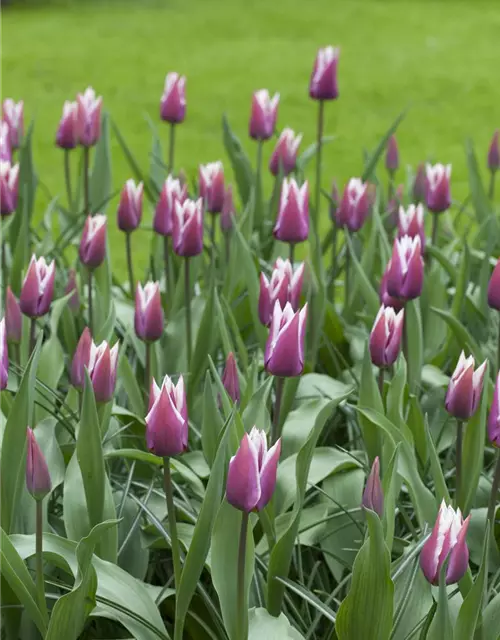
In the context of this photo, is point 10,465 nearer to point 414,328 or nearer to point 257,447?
point 257,447

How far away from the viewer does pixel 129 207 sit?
2.27m

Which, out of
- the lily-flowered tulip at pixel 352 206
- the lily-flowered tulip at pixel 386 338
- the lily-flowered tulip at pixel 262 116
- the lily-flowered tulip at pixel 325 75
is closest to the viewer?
the lily-flowered tulip at pixel 386 338

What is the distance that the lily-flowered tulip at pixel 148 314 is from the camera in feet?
5.94

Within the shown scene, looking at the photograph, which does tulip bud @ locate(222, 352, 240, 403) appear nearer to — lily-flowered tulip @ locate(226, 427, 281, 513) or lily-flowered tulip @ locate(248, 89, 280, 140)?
lily-flowered tulip @ locate(226, 427, 281, 513)

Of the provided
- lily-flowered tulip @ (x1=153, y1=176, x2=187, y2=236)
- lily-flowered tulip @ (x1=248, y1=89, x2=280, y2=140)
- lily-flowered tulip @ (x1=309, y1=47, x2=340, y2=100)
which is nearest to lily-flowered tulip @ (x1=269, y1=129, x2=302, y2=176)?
lily-flowered tulip @ (x1=248, y1=89, x2=280, y2=140)

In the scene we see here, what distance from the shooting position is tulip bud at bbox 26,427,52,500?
1.38 metres

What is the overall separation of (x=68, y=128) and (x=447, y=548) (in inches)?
69.0

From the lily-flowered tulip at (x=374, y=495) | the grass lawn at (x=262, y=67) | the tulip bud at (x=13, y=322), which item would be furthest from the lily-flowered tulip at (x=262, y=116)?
the grass lawn at (x=262, y=67)

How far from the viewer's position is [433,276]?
2.60 m

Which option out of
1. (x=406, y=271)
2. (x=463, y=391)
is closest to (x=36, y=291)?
(x=406, y=271)

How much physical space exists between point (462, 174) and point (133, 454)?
17.0ft

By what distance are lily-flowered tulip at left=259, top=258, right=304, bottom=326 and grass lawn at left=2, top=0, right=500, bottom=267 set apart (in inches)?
136

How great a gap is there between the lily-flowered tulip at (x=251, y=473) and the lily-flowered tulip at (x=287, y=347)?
0.71ft

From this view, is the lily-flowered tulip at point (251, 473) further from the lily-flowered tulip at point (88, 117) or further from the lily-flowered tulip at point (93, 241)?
the lily-flowered tulip at point (88, 117)
